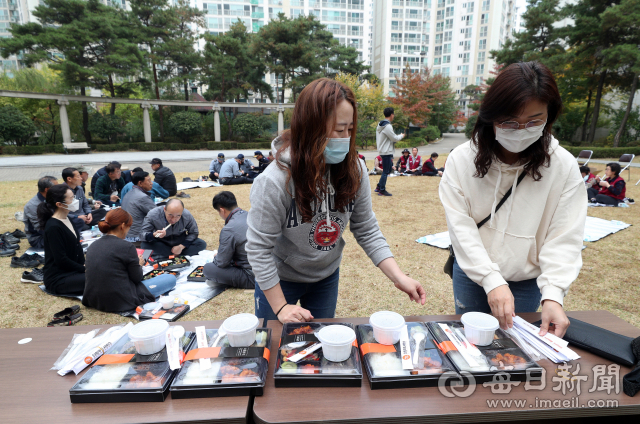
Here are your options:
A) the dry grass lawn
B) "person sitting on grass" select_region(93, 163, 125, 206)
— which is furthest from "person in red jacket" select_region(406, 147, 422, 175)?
"person sitting on grass" select_region(93, 163, 125, 206)

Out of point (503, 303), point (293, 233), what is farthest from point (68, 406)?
point (503, 303)

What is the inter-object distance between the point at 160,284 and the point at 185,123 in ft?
78.6

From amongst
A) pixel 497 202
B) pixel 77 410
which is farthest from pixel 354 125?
pixel 77 410

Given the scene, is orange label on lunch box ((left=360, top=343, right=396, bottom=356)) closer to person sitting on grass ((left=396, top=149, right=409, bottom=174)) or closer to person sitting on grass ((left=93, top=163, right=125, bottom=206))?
person sitting on grass ((left=93, top=163, right=125, bottom=206))

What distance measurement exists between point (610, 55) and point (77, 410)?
19.3 metres

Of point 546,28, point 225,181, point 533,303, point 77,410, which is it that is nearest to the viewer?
point 77,410

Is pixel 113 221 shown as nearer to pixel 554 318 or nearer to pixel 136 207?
pixel 136 207

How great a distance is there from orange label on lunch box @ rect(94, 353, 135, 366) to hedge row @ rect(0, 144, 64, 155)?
25.5 metres

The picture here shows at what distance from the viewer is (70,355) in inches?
48.9

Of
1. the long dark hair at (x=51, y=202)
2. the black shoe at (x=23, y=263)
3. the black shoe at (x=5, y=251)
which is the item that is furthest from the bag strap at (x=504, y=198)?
the black shoe at (x=5, y=251)

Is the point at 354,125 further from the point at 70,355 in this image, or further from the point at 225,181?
the point at 225,181

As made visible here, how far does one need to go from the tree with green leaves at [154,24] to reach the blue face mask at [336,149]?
2680cm

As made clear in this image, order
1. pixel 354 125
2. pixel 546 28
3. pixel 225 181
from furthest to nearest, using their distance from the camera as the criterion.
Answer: pixel 546 28, pixel 225 181, pixel 354 125

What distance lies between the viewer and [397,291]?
380cm
